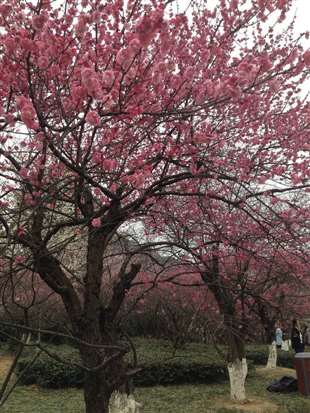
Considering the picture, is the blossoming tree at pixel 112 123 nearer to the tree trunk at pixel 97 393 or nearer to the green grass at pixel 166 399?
the tree trunk at pixel 97 393

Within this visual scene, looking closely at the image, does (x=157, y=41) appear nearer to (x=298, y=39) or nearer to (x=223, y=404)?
(x=298, y=39)

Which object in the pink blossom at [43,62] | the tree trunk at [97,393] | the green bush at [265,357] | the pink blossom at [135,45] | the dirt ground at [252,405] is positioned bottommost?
the dirt ground at [252,405]

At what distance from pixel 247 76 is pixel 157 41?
176cm

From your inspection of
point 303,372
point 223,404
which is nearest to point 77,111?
point 223,404


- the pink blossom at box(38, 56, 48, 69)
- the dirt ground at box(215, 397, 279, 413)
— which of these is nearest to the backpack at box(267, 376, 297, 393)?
the dirt ground at box(215, 397, 279, 413)

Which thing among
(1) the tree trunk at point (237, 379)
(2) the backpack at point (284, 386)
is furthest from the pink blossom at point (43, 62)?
(2) the backpack at point (284, 386)

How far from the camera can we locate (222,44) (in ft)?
19.1

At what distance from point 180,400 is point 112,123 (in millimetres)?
7933

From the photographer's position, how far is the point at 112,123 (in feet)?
16.1

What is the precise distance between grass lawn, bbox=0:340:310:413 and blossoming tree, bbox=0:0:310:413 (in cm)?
418

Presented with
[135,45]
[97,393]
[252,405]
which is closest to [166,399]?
[252,405]

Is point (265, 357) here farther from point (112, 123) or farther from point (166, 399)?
point (112, 123)

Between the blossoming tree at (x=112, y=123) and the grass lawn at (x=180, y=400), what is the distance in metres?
4.18

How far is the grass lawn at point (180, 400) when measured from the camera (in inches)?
371
